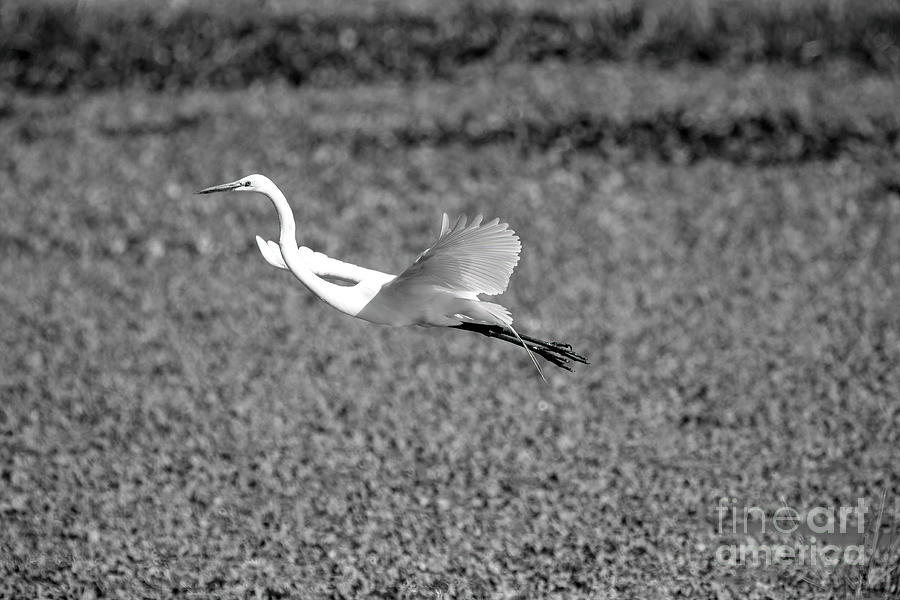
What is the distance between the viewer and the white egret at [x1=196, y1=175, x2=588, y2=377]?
8.54 feet

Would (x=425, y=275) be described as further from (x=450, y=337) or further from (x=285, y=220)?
(x=450, y=337)

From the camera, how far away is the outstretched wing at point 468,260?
102 inches

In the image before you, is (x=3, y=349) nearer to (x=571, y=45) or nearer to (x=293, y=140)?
(x=293, y=140)

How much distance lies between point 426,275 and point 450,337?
3.18 metres

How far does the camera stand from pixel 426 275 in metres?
2.68

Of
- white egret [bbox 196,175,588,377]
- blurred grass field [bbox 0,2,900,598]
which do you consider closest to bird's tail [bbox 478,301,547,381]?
white egret [bbox 196,175,588,377]

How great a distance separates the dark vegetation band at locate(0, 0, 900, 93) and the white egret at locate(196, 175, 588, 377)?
595cm

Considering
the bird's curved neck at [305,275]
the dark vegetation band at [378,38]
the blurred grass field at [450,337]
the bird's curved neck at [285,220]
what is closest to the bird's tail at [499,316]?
the bird's curved neck at [305,275]

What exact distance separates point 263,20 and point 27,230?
2629 mm

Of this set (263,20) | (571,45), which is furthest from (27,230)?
(571,45)

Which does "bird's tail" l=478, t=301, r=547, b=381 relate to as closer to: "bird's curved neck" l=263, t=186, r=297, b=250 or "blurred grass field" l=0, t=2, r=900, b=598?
"bird's curved neck" l=263, t=186, r=297, b=250

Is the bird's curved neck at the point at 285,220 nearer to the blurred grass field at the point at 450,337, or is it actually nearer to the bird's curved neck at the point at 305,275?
the bird's curved neck at the point at 305,275

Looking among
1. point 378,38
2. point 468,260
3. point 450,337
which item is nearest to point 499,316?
point 468,260

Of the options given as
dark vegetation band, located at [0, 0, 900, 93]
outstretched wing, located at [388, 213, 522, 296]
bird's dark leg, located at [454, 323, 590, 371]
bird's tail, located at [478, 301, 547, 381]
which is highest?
dark vegetation band, located at [0, 0, 900, 93]
